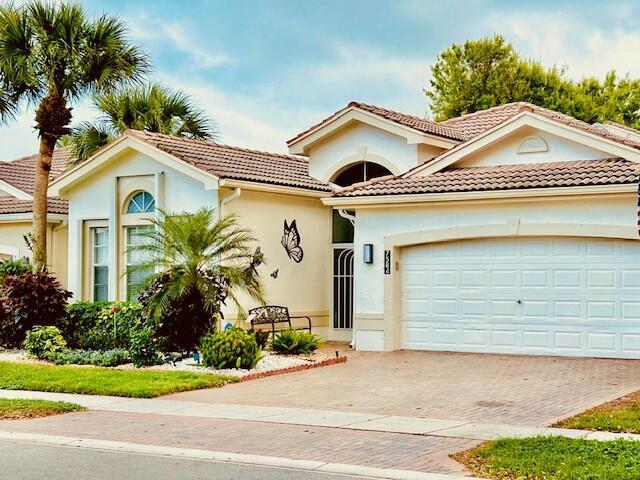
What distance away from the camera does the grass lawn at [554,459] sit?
8781 millimetres

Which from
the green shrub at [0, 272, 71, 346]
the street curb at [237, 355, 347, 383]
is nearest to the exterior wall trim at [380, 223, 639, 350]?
the street curb at [237, 355, 347, 383]

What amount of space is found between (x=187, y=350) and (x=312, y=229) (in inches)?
221

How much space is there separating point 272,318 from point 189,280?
132 inches

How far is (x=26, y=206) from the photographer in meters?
26.2

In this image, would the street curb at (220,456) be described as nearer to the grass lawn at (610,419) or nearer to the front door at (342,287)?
the grass lawn at (610,419)

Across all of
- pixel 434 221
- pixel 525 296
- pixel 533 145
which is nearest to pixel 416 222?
pixel 434 221

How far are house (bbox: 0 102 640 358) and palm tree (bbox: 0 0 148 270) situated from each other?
3.99 ft

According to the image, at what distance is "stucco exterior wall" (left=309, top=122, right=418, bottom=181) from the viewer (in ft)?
75.7

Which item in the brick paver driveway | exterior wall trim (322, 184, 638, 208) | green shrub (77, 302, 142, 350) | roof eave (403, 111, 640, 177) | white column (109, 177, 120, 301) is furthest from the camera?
white column (109, 177, 120, 301)

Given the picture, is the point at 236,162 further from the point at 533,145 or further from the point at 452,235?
the point at 533,145

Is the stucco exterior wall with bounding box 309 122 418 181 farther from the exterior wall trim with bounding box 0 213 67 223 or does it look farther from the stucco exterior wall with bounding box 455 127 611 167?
the exterior wall trim with bounding box 0 213 67 223

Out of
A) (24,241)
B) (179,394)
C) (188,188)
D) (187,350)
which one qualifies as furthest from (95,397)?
(24,241)

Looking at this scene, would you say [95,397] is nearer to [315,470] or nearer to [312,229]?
[315,470]

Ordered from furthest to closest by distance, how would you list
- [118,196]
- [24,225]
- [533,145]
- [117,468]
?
[24,225] → [118,196] → [533,145] → [117,468]
